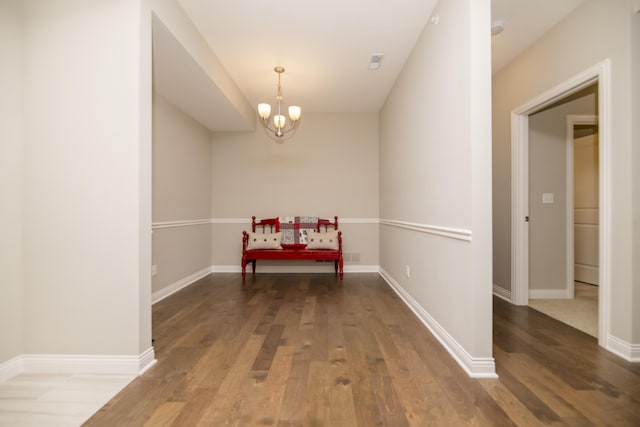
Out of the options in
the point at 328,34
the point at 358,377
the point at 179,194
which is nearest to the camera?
the point at 358,377

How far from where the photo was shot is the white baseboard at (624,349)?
195 centimetres

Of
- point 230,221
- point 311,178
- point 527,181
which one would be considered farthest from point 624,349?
point 230,221

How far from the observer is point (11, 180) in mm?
1817

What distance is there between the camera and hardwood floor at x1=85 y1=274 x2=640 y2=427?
4.68 ft

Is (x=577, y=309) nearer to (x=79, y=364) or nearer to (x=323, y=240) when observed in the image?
(x=323, y=240)

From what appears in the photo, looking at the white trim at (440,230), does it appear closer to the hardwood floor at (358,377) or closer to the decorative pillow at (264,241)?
the hardwood floor at (358,377)

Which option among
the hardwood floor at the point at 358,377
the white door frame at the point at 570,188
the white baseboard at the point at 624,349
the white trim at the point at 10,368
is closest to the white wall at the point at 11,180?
the white trim at the point at 10,368

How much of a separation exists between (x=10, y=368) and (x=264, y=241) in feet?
9.76

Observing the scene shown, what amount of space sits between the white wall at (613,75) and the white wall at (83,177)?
2913 millimetres

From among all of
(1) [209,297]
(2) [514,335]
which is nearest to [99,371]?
(1) [209,297]

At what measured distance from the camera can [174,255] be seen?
3.85 m

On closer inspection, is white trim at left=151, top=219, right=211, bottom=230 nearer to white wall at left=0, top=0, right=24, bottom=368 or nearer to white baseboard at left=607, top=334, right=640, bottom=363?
white wall at left=0, top=0, right=24, bottom=368

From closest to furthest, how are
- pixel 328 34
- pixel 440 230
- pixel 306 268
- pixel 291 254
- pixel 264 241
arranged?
pixel 440 230 < pixel 328 34 < pixel 291 254 < pixel 264 241 < pixel 306 268

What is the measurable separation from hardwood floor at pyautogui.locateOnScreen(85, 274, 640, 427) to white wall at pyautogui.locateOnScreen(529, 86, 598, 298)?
84 cm
